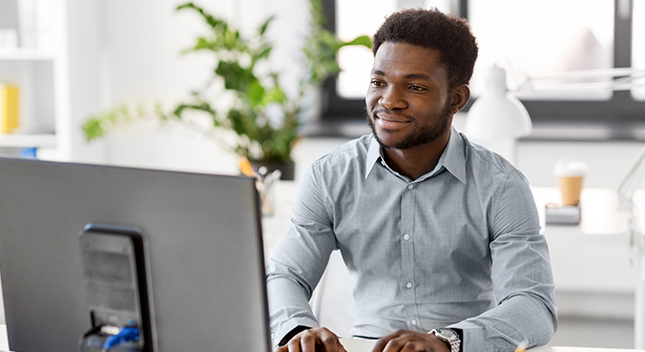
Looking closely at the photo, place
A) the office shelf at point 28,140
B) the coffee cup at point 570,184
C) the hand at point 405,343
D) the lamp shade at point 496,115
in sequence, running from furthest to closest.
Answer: the office shelf at point 28,140 < the coffee cup at point 570,184 < the lamp shade at point 496,115 < the hand at point 405,343

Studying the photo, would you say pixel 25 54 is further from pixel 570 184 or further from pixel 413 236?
pixel 413 236

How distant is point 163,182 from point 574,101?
3.15 meters

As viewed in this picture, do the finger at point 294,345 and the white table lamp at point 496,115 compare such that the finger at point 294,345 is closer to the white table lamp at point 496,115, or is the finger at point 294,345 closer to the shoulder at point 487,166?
the shoulder at point 487,166

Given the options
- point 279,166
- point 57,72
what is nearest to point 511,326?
point 279,166

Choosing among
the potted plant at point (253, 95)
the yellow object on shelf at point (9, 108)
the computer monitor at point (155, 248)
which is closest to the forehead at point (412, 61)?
the computer monitor at point (155, 248)

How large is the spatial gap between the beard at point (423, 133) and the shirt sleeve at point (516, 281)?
0.53 feet

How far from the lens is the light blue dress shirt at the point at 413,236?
4.95 feet

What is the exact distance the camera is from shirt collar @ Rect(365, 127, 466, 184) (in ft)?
5.09

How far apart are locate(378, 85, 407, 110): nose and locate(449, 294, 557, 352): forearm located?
0.40m

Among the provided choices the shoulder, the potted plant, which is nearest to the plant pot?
the potted plant

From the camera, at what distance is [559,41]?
365 centimetres

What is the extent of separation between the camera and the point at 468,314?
1.59 meters

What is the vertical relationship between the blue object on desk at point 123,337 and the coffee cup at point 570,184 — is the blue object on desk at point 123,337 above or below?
above

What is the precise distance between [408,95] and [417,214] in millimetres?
240
